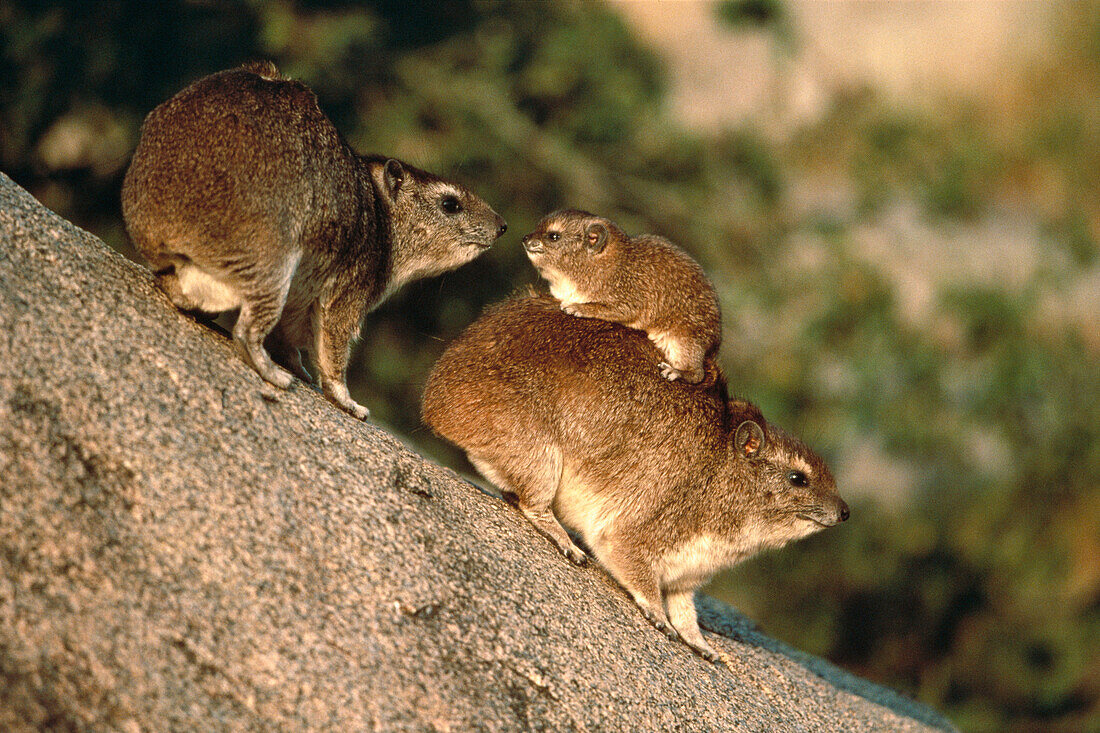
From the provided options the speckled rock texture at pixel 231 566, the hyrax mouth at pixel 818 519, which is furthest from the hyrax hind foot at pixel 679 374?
the speckled rock texture at pixel 231 566

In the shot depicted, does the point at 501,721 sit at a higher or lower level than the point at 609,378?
lower

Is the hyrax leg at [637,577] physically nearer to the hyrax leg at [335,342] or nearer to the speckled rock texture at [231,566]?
the speckled rock texture at [231,566]

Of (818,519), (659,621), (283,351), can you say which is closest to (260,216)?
(283,351)

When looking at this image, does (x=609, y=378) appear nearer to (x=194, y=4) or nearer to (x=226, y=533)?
(x=226, y=533)

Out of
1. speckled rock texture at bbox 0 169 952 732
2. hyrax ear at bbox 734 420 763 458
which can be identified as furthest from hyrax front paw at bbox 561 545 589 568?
hyrax ear at bbox 734 420 763 458

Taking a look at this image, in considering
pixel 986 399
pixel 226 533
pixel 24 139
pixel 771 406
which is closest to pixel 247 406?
pixel 226 533

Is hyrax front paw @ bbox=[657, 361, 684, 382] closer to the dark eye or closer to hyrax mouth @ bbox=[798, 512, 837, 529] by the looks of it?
hyrax mouth @ bbox=[798, 512, 837, 529]
